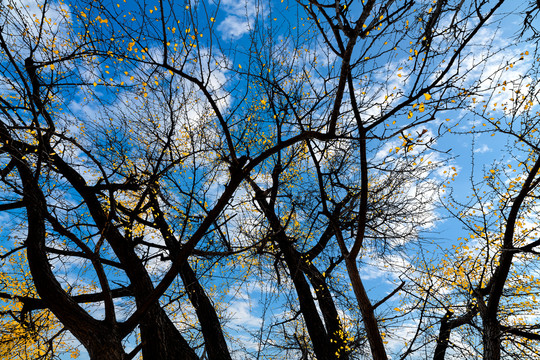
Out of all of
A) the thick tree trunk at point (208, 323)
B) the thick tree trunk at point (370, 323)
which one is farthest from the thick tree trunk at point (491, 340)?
the thick tree trunk at point (208, 323)

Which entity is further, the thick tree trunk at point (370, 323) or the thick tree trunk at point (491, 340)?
the thick tree trunk at point (491, 340)

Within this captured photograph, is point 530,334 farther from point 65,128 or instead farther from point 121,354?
point 65,128

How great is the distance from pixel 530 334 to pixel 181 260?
5925 mm

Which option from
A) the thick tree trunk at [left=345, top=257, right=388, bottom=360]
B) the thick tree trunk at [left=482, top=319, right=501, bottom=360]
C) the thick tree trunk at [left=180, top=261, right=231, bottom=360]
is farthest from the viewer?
the thick tree trunk at [left=180, top=261, right=231, bottom=360]

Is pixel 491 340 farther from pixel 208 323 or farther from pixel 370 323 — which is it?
pixel 208 323

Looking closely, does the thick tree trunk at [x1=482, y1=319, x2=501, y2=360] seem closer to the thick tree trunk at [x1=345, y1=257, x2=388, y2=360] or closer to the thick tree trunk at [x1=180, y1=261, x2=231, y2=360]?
the thick tree trunk at [x1=345, y1=257, x2=388, y2=360]

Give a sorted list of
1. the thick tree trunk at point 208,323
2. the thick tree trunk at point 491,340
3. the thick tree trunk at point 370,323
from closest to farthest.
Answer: the thick tree trunk at point 370,323 < the thick tree trunk at point 491,340 < the thick tree trunk at point 208,323

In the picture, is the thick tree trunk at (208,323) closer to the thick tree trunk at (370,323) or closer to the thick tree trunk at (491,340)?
the thick tree trunk at (370,323)

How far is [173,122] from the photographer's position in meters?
4.75

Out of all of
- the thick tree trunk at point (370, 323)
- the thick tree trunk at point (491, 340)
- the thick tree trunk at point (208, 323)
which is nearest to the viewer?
the thick tree trunk at point (370, 323)

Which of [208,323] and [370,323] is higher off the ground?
[208,323]

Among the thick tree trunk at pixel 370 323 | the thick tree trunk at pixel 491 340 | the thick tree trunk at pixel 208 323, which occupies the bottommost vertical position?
the thick tree trunk at pixel 491 340

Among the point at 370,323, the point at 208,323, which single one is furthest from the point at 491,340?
the point at 208,323

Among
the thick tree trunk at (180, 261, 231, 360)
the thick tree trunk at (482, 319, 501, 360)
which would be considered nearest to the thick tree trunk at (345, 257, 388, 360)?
the thick tree trunk at (482, 319, 501, 360)
